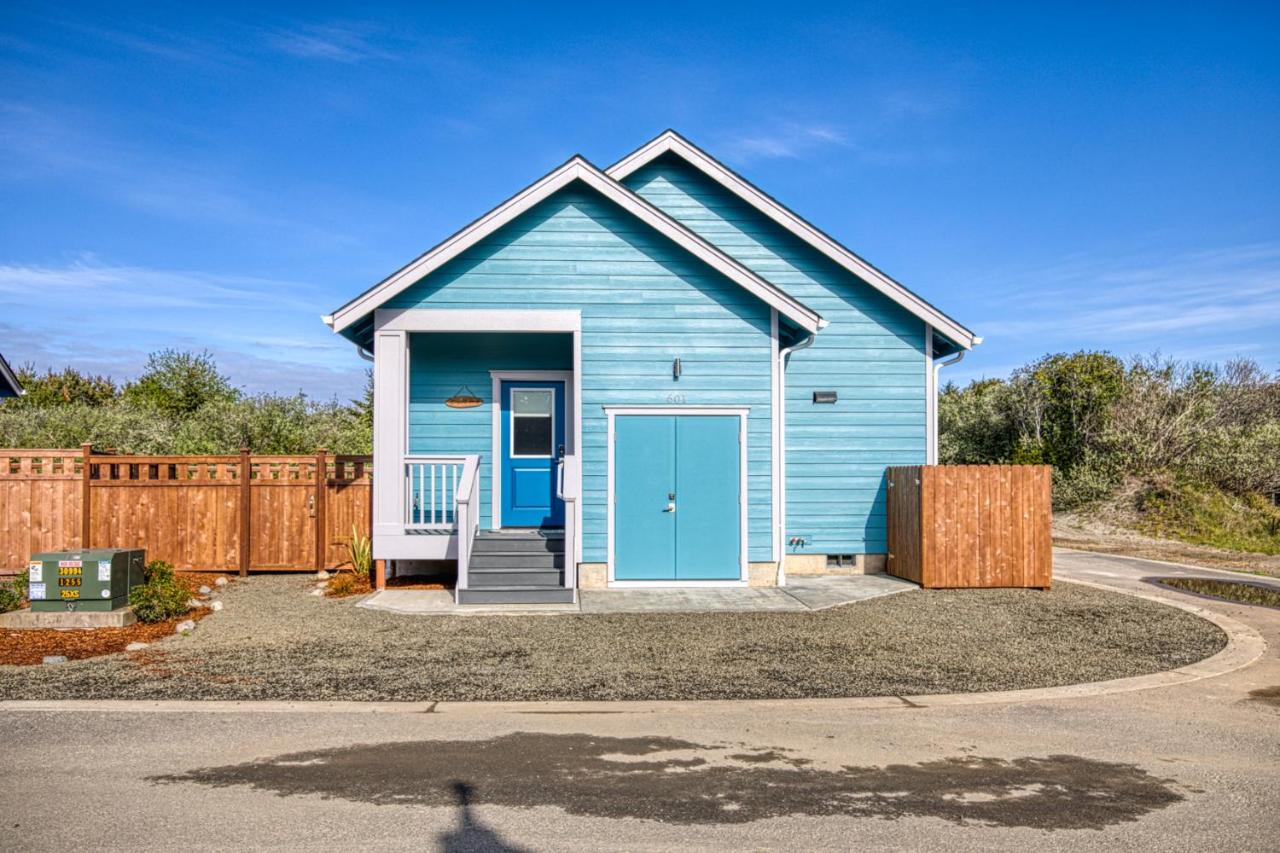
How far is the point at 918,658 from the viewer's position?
8.41 metres

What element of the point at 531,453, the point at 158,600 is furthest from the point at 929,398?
the point at 158,600

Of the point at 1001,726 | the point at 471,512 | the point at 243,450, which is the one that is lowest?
the point at 1001,726

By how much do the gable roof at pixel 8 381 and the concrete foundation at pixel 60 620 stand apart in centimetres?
858

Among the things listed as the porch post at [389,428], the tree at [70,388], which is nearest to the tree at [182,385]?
the tree at [70,388]

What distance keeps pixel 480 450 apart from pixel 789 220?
6.03 meters

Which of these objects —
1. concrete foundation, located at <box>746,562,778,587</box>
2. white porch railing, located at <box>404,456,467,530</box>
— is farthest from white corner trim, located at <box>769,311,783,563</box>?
white porch railing, located at <box>404,456,467,530</box>

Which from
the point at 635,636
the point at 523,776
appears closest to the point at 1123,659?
the point at 635,636

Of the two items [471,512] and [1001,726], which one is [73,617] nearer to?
[471,512]

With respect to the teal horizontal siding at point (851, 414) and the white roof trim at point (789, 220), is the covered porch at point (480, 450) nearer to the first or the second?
the white roof trim at point (789, 220)

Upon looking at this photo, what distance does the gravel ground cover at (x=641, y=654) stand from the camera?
7.27m

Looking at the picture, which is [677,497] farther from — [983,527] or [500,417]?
[983,527]

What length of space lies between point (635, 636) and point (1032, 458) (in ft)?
61.4

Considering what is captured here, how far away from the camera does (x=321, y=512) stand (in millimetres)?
13711

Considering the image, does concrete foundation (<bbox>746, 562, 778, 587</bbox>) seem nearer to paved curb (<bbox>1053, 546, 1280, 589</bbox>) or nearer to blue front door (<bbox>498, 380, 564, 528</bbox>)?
blue front door (<bbox>498, 380, 564, 528</bbox>)
